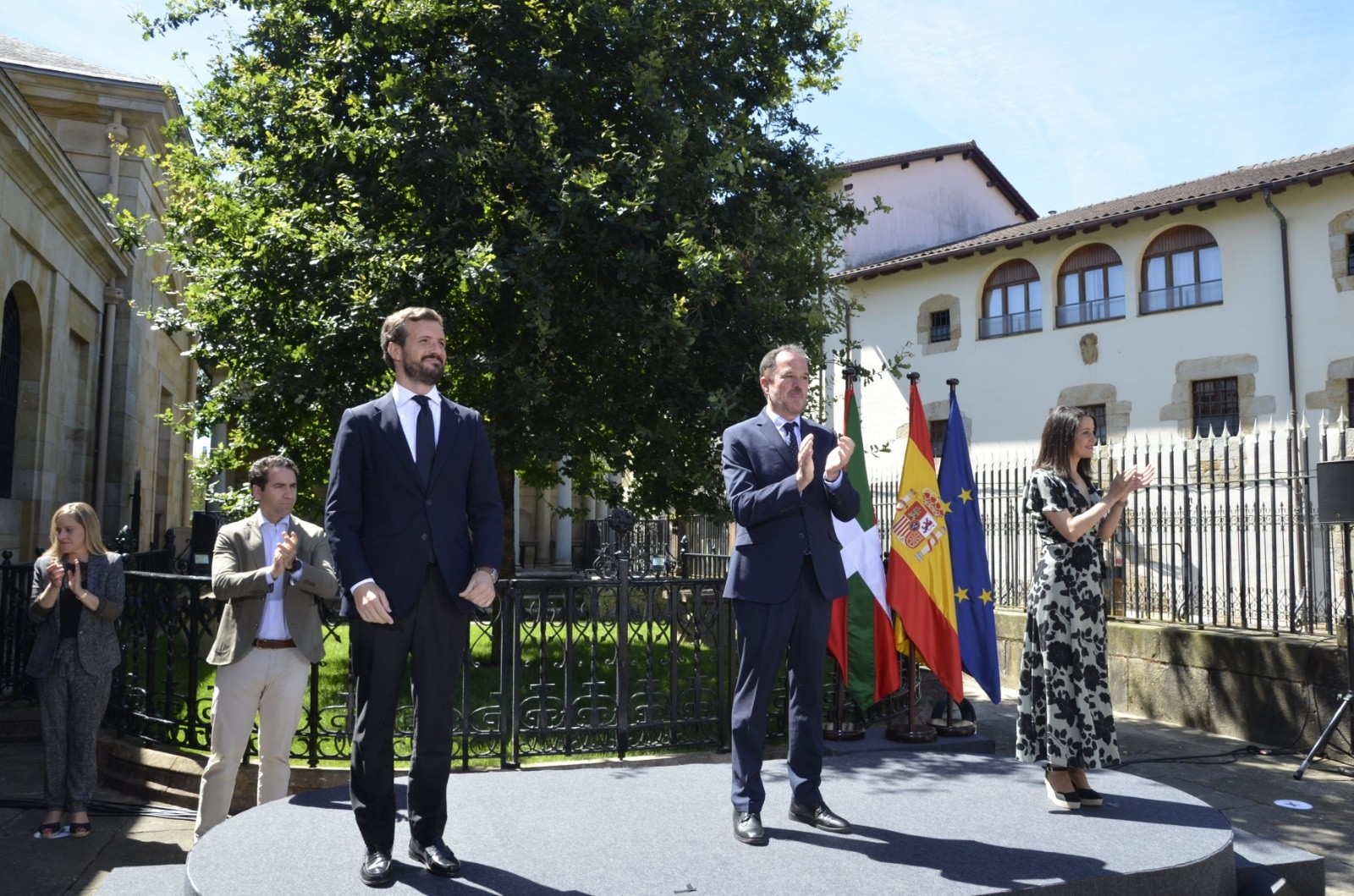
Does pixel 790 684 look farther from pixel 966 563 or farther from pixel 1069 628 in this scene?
pixel 966 563

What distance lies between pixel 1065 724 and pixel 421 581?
320 cm

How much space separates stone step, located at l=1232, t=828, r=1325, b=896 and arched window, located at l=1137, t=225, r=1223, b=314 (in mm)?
20105

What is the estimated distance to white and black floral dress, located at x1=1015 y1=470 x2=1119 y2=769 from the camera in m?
5.19

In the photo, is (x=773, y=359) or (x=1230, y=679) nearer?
(x=773, y=359)

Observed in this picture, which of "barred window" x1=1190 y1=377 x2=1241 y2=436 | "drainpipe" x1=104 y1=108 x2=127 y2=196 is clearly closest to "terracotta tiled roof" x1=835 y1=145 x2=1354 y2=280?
"barred window" x1=1190 y1=377 x2=1241 y2=436

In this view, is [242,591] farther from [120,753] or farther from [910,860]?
[910,860]

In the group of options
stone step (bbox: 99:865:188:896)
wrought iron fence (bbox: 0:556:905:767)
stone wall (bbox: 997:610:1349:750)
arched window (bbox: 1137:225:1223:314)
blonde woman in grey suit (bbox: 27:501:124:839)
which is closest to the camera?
→ stone step (bbox: 99:865:188:896)

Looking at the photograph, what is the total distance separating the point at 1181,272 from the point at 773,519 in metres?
21.7

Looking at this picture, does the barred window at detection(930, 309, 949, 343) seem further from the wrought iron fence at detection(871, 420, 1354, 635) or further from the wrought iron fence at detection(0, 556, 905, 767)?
the wrought iron fence at detection(0, 556, 905, 767)

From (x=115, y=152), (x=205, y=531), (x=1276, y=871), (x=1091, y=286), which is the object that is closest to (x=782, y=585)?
(x=1276, y=871)

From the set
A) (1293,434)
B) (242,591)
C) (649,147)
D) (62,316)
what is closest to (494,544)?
(242,591)

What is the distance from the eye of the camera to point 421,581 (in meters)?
4.03

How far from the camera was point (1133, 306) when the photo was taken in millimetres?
23984

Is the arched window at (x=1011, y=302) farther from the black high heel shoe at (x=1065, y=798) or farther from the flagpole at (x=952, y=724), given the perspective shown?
the black high heel shoe at (x=1065, y=798)
